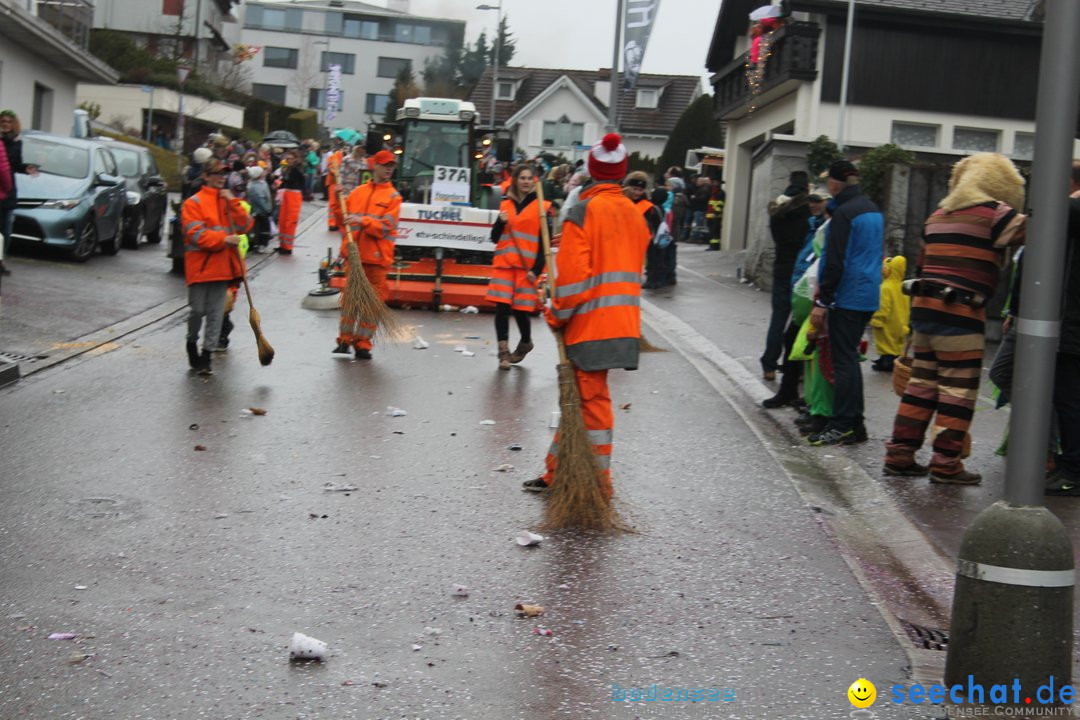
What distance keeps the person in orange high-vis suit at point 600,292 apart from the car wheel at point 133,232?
55.0 ft

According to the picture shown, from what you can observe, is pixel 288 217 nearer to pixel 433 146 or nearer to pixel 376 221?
pixel 433 146

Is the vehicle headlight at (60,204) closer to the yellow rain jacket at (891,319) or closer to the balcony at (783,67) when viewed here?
the yellow rain jacket at (891,319)

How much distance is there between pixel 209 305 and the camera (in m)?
12.1

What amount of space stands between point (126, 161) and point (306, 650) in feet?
63.6

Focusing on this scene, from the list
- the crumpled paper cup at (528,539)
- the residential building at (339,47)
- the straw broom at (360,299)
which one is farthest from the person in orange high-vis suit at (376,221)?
the residential building at (339,47)

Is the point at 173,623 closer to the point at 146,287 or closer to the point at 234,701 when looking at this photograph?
the point at 234,701

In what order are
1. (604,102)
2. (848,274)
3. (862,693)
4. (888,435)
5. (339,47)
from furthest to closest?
(339,47)
(604,102)
(888,435)
(848,274)
(862,693)

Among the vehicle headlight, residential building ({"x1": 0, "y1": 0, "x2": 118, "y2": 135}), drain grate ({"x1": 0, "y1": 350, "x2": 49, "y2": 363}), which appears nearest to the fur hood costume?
drain grate ({"x1": 0, "y1": 350, "x2": 49, "y2": 363})

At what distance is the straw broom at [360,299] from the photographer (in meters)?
12.9

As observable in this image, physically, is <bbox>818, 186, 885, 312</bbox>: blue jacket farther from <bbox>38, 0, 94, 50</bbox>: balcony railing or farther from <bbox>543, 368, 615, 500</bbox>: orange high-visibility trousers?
<bbox>38, 0, 94, 50</bbox>: balcony railing

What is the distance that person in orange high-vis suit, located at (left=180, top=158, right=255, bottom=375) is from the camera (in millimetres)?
11766

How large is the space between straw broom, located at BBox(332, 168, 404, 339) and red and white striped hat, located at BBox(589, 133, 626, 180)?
227 inches

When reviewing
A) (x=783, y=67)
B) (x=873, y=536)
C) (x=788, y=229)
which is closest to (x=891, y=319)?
(x=788, y=229)

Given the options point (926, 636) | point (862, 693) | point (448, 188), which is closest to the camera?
point (862, 693)
